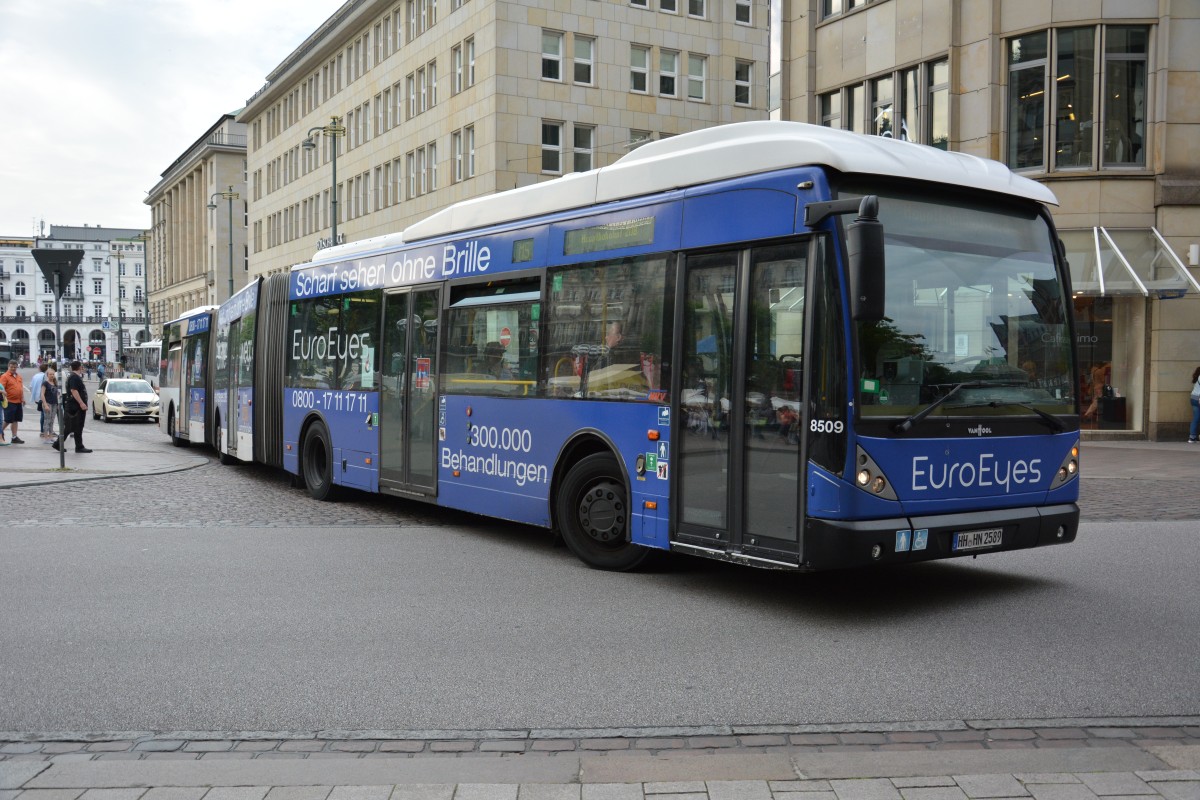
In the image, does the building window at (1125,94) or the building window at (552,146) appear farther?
the building window at (552,146)

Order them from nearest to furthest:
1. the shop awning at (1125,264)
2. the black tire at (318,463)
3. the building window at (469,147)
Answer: the black tire at (318,463), the shop awning at (1125,264), the building window at (469,147)

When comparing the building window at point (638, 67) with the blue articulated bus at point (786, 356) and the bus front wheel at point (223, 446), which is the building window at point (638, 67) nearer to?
the bus front wheel at point (223, 446)

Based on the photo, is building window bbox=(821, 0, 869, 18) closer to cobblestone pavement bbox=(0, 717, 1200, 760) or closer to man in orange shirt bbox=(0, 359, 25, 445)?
man in orange shirt bbox=(0, 359, 25, 445)

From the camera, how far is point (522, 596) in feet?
27.6

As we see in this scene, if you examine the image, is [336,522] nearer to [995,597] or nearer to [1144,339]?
[995,597]

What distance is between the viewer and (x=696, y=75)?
52625 mm

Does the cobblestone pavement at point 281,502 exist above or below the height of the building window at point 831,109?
below

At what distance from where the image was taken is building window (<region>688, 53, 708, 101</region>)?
5231 centimetres

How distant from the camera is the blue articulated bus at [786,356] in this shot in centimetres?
732

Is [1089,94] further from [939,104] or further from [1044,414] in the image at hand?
[1044,414]

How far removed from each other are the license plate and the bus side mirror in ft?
5.75

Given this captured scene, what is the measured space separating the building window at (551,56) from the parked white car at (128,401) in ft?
66.0

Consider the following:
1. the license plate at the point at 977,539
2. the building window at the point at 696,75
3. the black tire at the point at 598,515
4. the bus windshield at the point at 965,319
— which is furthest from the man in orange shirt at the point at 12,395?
the building window at the point at 696,75

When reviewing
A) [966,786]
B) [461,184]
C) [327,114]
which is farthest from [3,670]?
[327,114]
